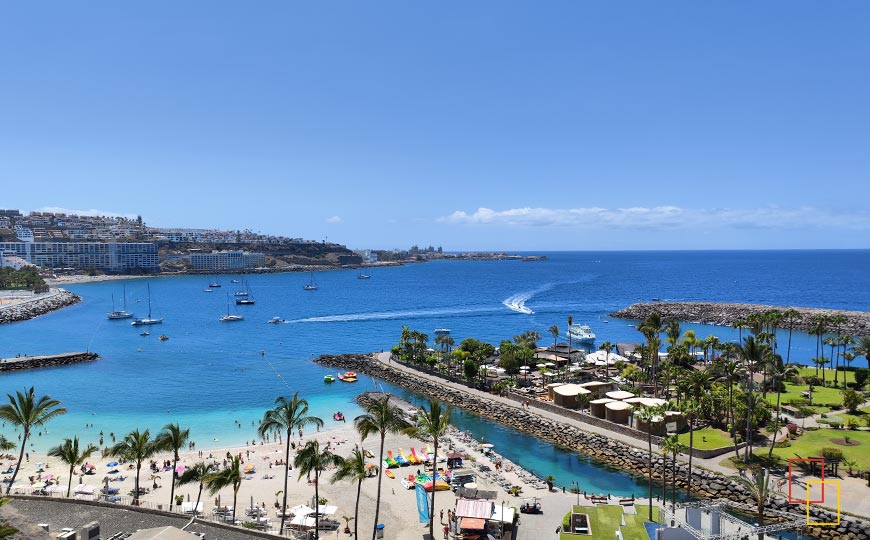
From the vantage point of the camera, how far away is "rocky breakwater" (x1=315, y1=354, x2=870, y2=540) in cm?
2931

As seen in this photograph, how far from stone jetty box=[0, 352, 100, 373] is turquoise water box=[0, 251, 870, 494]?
7.99ft

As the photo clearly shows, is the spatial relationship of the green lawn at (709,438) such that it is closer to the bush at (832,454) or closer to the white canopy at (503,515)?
the bush at (832,454)

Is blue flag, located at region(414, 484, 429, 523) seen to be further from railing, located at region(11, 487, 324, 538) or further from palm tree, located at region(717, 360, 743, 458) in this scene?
palm tree, located at region(717, 360, 743, 458)

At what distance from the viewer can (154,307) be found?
14825 cm

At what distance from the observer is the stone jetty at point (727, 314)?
335ft

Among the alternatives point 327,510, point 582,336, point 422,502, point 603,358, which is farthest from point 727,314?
point 327,510

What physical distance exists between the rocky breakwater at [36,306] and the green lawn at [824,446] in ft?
442

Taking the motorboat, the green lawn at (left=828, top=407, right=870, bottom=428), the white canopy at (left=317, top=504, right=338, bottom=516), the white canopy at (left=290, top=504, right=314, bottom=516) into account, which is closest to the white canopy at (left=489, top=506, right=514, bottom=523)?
the white canopy at (left=317, top=504, right=338, bottom=516)

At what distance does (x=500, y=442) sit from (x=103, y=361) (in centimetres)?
6310

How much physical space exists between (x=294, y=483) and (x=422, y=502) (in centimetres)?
965

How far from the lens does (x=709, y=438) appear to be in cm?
4059

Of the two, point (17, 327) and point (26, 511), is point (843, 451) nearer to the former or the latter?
point (26, 511)

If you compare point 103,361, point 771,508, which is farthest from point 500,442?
point 103,361

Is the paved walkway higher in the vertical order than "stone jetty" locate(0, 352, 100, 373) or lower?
higher
